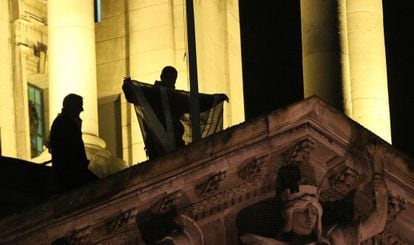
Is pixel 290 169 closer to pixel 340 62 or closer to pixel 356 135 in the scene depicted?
pixel 356 135

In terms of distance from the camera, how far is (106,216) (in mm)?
70375

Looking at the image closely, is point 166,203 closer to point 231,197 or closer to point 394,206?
point 231,197

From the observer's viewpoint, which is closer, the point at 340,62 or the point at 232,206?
the point at 232,206

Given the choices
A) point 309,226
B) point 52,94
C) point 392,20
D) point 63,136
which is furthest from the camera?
point 392,20

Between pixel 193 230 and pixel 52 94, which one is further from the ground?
pixel 52 94

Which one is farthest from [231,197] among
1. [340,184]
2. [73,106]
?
[73,106]

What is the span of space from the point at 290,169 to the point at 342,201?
1.12 m

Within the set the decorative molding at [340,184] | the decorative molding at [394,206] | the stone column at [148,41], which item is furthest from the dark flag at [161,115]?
the stone column at [148,41]

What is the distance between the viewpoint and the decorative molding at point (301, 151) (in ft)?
231

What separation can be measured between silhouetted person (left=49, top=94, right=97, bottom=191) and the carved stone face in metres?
5.44

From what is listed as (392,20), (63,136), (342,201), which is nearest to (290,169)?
(342,201)

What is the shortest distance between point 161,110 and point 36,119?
18980mm

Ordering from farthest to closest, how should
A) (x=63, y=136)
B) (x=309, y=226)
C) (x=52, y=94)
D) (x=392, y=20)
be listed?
(x=392, y=20) → (x=52, y=94) → (x=63, y=136) → (x=309, y=226)

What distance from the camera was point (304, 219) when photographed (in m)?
69.9
